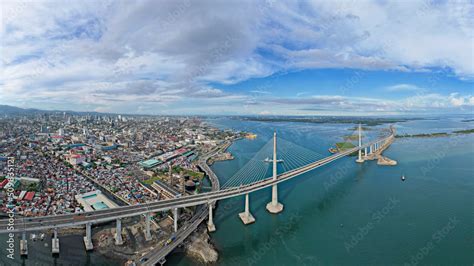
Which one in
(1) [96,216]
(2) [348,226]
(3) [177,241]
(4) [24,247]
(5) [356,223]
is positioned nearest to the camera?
(4) [24,247]

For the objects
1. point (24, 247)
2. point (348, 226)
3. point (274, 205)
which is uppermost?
point (274, 205)

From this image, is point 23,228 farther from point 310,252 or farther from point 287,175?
point 287,175

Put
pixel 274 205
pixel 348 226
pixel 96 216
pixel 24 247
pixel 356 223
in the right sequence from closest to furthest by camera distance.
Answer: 1. pixel 24 247
2. pixel 96 216
3. pixel 348 226
4. pixel 356 223
5. pixel 274 205

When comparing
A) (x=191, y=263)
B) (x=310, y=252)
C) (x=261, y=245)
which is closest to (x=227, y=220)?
(x=261, y=245)

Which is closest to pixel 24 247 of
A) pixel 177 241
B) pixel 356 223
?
pixel 177 241

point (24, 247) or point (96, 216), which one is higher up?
point (96, 216)

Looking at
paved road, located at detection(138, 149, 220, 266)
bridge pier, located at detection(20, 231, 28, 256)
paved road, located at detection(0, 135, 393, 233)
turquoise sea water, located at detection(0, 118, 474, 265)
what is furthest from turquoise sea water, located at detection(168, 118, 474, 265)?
bridge pier, located at detection(20, 231, 28, 256)

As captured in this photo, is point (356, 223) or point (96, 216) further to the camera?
point (356, 223)

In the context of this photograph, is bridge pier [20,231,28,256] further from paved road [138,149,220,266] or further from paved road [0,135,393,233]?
paved road [138,149,220,266]

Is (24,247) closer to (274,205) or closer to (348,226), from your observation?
(274,205)

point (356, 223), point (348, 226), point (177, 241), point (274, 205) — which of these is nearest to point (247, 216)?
point (274, 205)
